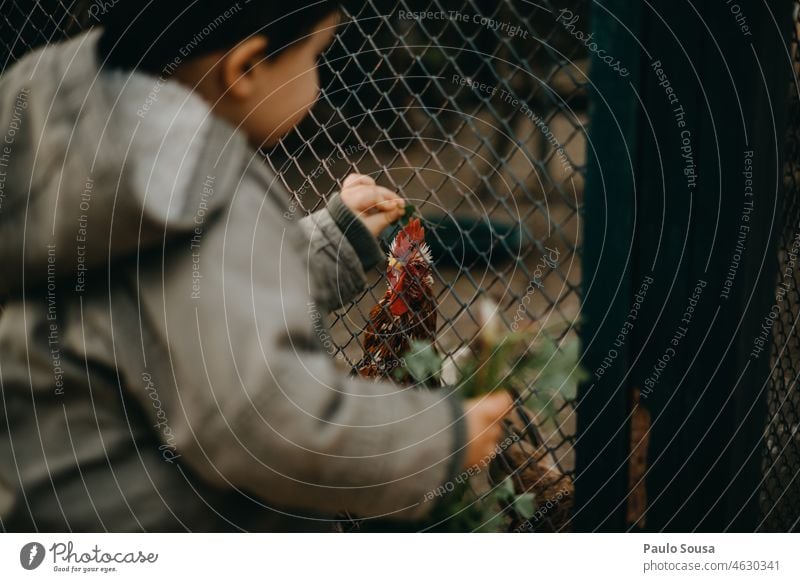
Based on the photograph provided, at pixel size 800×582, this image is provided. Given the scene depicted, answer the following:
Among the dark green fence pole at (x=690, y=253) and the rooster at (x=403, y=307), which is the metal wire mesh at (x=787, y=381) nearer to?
the dark green fence pole at (x=690, y=253)

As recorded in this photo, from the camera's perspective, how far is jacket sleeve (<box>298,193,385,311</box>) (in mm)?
1208

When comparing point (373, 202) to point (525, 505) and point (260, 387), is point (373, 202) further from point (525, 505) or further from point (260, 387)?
point (525, 505)

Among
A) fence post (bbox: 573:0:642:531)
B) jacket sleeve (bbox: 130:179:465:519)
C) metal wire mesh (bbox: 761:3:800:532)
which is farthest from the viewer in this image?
metal wire mesh (bbox: 761:3:800:532)

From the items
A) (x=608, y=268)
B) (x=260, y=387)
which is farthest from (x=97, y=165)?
(x=608, y=268)

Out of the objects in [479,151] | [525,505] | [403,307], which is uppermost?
[479,151]

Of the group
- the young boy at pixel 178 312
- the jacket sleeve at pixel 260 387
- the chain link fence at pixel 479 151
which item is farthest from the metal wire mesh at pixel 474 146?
the jacket sleeve at pixel 260 387

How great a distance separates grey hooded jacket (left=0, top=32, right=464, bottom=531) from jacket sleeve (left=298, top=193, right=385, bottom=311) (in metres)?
0.05

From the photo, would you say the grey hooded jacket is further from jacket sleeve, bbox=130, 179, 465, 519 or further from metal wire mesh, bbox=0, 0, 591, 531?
metal wire mesh, bbox=0, 0, 591, 531

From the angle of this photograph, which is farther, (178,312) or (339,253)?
(339,253)

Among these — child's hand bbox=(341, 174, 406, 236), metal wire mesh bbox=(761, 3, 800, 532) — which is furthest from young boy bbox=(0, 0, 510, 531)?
metal wire mesh bbox=(761, 3, 800, 532)

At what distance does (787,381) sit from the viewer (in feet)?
4.08

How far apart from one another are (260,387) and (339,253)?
0.33 meters

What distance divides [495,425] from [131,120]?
24.4 inches

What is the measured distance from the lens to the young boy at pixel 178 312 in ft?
3.11
